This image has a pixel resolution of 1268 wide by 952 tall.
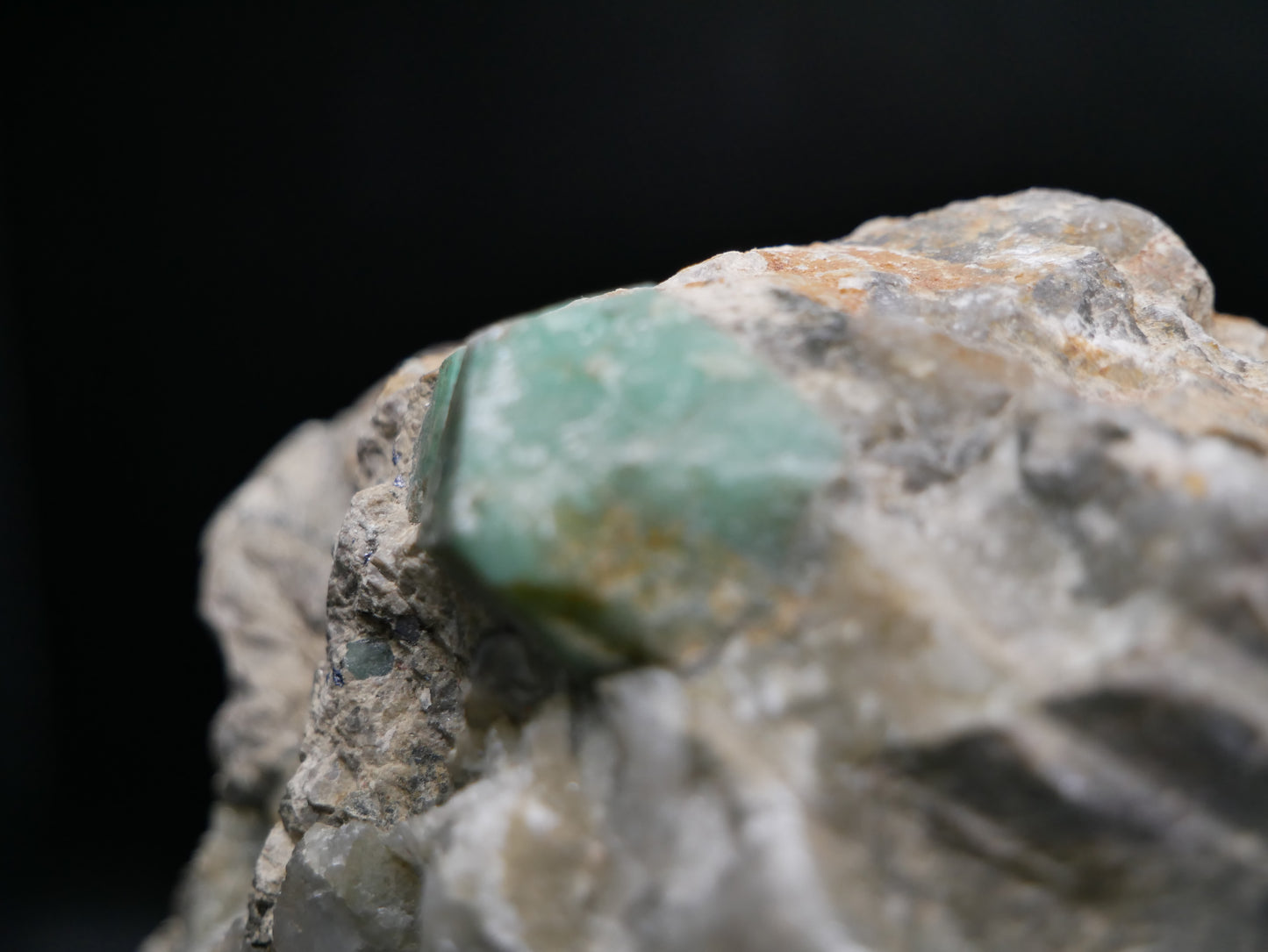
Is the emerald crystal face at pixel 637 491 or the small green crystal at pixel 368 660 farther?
the small green crystal at pixel 368 660

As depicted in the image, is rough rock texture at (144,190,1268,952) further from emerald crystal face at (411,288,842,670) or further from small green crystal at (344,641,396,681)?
small green crystal at (344,641,396,681)

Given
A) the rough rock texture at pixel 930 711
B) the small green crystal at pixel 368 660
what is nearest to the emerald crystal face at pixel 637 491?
the rough rock texture at pixel 930 711

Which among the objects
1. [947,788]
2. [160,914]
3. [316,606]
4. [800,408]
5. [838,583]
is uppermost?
[800,408]

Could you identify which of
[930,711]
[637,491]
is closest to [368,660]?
[637,491]

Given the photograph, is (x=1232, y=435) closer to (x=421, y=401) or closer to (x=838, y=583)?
(x=838, y=583)

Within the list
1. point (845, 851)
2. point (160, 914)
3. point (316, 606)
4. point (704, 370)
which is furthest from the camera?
point (160, 914)

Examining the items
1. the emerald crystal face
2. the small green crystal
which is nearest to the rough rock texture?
the emerald crystal face

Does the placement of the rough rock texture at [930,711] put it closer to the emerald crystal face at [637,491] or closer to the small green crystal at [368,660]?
the emerald crystal face at [637,491]

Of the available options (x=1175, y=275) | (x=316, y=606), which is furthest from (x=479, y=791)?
(x=1175, y=275)
